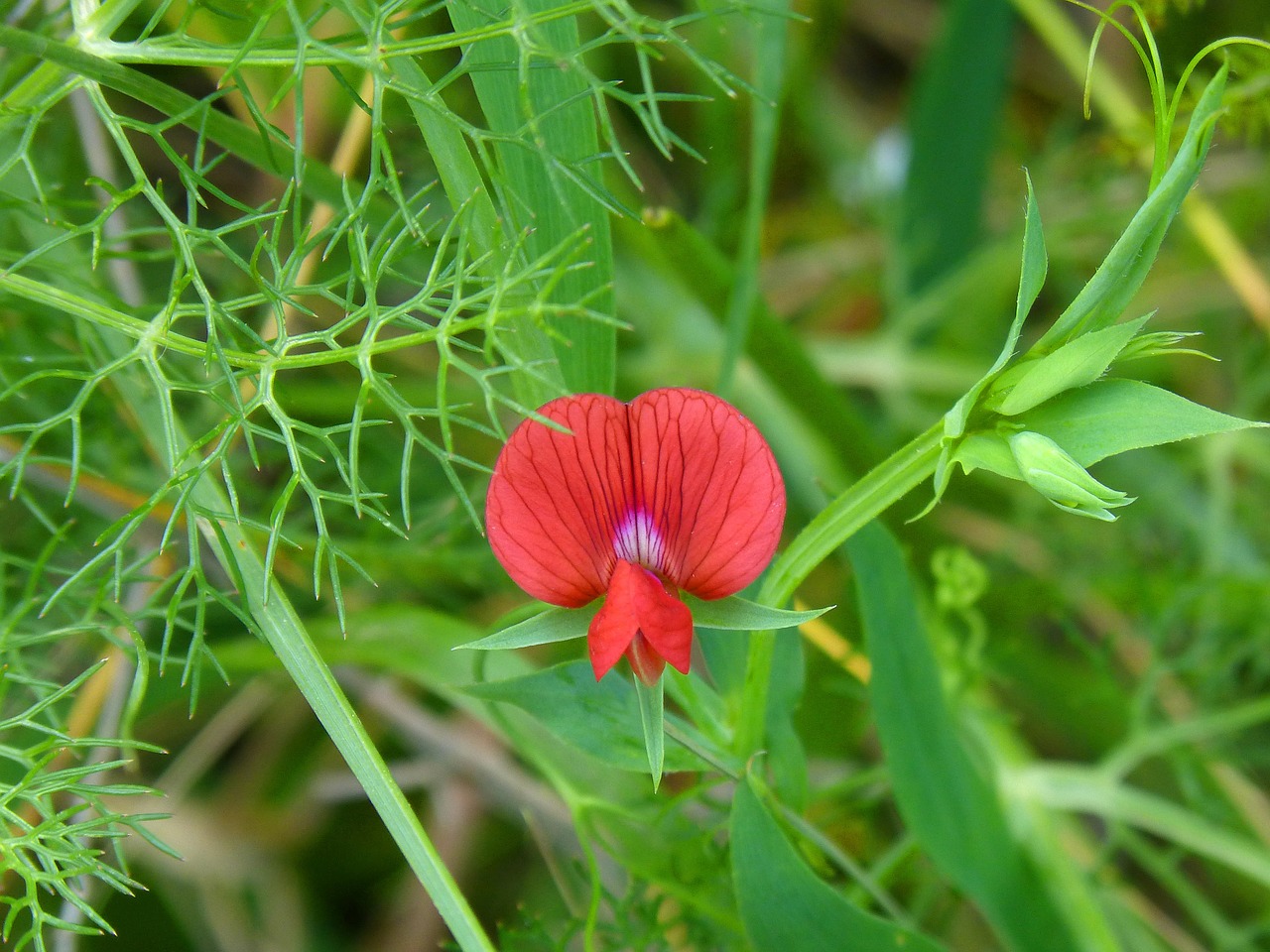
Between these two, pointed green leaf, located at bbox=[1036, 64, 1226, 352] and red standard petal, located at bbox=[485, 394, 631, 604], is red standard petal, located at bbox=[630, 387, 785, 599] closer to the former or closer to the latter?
red standard petal, located at bbox=[485, 394, 631, 604]

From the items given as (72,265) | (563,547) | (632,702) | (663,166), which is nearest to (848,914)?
(632,702)

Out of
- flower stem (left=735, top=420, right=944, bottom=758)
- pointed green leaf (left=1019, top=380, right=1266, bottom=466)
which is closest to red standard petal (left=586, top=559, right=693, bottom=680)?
flower stem (left=735, top=420, right=944, bottom=758)

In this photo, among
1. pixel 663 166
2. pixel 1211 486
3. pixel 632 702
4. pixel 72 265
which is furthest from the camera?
pixel 663 166

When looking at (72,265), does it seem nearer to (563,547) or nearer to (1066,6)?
(563,547)

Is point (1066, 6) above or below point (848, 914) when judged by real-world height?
above

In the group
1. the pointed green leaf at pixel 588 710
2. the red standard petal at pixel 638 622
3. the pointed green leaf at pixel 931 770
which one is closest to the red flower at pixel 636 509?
the red standard petal at pixel 638 622

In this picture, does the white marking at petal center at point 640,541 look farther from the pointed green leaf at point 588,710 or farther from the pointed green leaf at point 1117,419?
the pointed green leaf at point 1117,419
